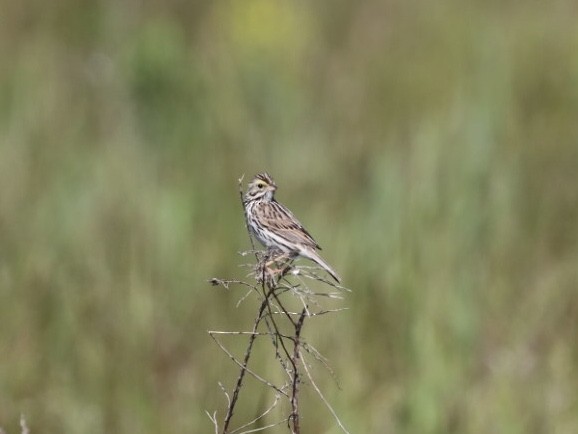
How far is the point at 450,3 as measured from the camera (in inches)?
383

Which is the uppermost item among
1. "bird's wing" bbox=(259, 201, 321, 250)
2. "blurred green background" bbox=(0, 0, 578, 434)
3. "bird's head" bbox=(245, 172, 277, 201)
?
"blurred green background" bbox=(0, 0, 578, 434)

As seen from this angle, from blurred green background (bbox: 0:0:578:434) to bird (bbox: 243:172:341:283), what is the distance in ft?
1.61

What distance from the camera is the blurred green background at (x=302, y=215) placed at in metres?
5.14

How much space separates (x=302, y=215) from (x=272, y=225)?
6.47 ft

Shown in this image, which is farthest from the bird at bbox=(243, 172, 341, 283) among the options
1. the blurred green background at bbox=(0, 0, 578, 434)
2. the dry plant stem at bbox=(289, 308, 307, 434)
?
the dry plant stem at bbox=(289, 308, 307, 434)

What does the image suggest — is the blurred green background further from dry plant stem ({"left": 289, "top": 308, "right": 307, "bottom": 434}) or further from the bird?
dry plant stem ({"left": 289, "top": 308, "right": 307, "bottom": 434})

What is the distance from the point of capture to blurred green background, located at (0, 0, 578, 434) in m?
5.14

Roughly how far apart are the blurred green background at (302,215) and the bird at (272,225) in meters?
0.49

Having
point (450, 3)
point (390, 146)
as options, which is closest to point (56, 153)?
point (390, 146)

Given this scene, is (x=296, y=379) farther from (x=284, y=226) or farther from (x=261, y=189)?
(x=261, y=189)

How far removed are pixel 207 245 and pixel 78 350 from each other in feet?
2.91

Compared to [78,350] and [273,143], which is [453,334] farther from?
[273,143]

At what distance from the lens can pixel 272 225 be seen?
410 cm

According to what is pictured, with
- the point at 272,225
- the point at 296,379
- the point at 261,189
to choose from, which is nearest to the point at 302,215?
the point at 261,189
